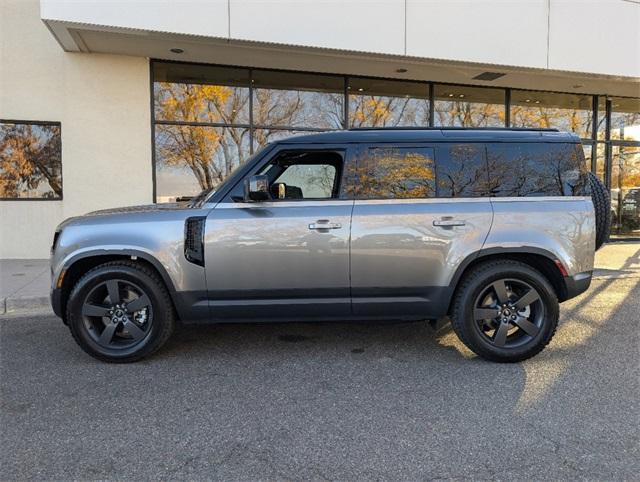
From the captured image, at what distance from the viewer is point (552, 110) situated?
12562 millimetres

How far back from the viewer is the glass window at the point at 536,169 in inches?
165

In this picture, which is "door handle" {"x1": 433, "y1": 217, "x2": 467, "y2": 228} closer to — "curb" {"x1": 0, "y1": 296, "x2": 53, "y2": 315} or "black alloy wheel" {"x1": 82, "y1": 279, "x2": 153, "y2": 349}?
"black alloy wheel" {"x1": 82, "y1": 279, "x2": 153, "y2": 349}

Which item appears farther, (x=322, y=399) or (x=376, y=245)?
(x=376, y=245)

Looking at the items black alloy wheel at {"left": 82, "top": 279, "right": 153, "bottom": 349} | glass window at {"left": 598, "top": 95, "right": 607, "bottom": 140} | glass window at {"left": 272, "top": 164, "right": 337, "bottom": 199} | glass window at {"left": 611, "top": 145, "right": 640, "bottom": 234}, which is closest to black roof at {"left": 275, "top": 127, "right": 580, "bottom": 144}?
glass window at {"left": 272, "top": 164, "right": 337, "bottom": 199}

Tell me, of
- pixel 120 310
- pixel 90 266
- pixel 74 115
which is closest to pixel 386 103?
pixel 74 115

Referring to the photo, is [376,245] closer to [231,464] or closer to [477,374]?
[477,374]

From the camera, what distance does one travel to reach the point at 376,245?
13.3 feet

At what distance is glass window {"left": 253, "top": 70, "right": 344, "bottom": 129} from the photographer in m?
10.1

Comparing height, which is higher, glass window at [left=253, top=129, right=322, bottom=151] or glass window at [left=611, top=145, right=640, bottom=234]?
glass window at [left=253, top=129, right=322, bottom=151]

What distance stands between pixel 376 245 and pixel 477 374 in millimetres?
1355

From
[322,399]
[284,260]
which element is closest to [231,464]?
[322,399]

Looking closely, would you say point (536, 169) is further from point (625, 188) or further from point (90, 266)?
point (625, 188)

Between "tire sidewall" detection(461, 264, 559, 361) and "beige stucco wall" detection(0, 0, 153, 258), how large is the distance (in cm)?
726

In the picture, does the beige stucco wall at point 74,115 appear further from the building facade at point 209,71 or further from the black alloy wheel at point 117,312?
the black alloy wheel at point 117,312
